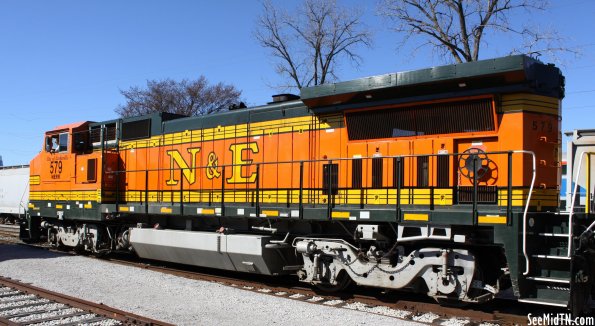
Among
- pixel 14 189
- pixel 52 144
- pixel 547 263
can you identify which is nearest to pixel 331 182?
pixel 547 263

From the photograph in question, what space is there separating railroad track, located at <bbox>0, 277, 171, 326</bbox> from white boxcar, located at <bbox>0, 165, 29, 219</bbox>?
20.3 metres

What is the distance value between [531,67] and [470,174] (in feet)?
5.66

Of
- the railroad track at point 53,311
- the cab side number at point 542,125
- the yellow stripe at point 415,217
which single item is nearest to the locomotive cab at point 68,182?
the railroad track at point 53,311

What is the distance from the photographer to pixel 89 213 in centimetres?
1368

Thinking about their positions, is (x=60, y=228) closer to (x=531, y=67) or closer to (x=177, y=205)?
(x=177, y=205)

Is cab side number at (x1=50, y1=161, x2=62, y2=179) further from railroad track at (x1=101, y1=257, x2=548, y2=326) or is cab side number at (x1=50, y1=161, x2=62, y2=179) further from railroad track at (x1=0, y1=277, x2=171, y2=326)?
railroad track at (x1=0, y1=277, x2=171, y2=326)

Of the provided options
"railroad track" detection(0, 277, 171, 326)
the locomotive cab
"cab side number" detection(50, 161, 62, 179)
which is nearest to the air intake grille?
"railroad track" detection(0, 277, 171, 326)

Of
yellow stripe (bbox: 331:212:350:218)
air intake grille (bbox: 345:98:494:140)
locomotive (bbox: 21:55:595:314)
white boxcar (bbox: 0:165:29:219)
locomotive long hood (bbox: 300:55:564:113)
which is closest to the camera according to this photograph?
locomotive (bbox: 21:55:595:314)

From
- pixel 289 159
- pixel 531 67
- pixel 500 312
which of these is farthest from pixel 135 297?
pixel 531 67

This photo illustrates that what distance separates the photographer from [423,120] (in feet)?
27.2

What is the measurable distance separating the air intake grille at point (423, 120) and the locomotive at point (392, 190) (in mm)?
21

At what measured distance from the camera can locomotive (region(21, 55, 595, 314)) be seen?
696 centimetres

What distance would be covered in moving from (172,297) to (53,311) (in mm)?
1845

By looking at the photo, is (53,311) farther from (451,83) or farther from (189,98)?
(189,98)
